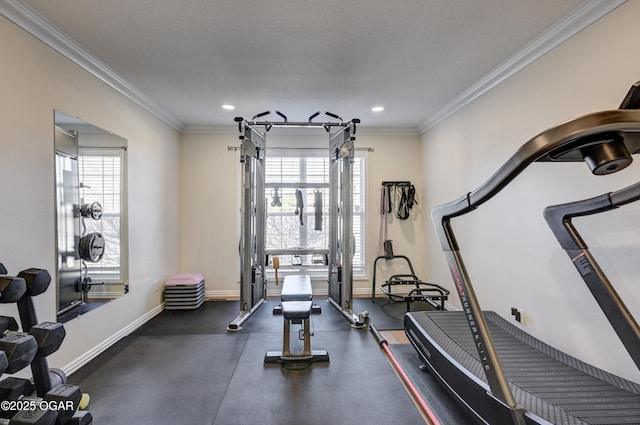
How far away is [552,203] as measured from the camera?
212 cm

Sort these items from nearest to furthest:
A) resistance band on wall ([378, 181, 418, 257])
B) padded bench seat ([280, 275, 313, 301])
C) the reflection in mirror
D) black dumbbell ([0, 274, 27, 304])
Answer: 1. black dumbbell ([0, 274, 27, 304])
2. the reflection in mirror
3. padded bench seat ([280, 275, 313, 301])
4. resistance band on wall ([378, 181, 418, 257])

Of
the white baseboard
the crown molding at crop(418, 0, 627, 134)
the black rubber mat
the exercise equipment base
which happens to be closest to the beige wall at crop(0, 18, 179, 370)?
the white baseboard

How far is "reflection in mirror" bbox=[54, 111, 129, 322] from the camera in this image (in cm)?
222

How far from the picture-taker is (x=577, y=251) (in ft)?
5.44

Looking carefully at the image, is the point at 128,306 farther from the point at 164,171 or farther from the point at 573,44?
the point at 573,44

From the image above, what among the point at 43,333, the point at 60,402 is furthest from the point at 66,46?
the point at 60,402

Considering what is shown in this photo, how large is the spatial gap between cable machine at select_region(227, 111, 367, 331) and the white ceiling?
1.20 ft

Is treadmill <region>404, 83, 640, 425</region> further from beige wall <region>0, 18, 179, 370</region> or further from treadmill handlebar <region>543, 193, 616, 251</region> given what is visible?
beige wall <region>0, 18, 179, 370</region>

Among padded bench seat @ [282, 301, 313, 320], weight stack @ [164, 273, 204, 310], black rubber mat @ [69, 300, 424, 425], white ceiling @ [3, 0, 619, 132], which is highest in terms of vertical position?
white ceiling @ [3, 0, 619, 132]

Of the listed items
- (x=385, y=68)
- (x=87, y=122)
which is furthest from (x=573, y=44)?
(x=87, y=122)

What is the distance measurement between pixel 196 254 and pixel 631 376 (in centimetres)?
477

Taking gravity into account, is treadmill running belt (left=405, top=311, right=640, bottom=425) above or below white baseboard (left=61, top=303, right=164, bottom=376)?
above

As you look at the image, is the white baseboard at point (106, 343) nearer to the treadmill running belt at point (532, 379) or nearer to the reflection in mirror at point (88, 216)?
the reflection in mirror at point (88, 216)

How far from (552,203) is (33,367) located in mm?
3437
